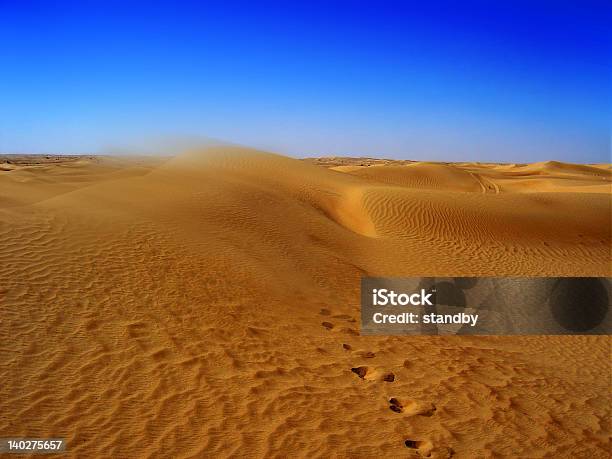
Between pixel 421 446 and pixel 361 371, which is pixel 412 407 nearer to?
pixel 421 446

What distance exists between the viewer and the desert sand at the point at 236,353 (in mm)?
4625

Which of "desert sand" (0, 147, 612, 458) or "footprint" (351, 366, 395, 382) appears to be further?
"footprint" (351, 366, 395, 382)

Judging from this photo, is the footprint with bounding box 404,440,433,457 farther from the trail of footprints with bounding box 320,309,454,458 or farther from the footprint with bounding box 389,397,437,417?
the footprint with bounding box 389,397,437,417

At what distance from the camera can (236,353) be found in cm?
613

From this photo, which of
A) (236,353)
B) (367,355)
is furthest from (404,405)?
(236,353)

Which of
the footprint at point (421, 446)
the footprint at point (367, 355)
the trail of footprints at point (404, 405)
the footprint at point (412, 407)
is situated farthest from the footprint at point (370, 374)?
the footprint at point (421, 446)

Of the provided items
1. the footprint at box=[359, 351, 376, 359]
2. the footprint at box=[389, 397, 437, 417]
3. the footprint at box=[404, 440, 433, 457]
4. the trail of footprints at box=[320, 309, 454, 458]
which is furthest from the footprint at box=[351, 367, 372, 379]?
the footprint at box=[404, 440, 433, 457]

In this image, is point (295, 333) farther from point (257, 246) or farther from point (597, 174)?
point (597, 174)

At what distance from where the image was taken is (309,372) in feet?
19.6

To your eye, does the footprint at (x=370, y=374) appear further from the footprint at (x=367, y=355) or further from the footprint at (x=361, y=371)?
the footprint at (x=367, y=355)

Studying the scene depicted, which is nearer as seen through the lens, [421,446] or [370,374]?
[421,446]

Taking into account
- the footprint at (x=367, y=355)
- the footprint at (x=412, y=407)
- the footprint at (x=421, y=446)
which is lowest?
the footprint at (x=421, y=446)

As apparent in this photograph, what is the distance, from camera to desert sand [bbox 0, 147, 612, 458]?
15.2 ft

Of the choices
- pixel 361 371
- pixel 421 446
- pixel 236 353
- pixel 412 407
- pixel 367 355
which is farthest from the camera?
pixel 367 355
